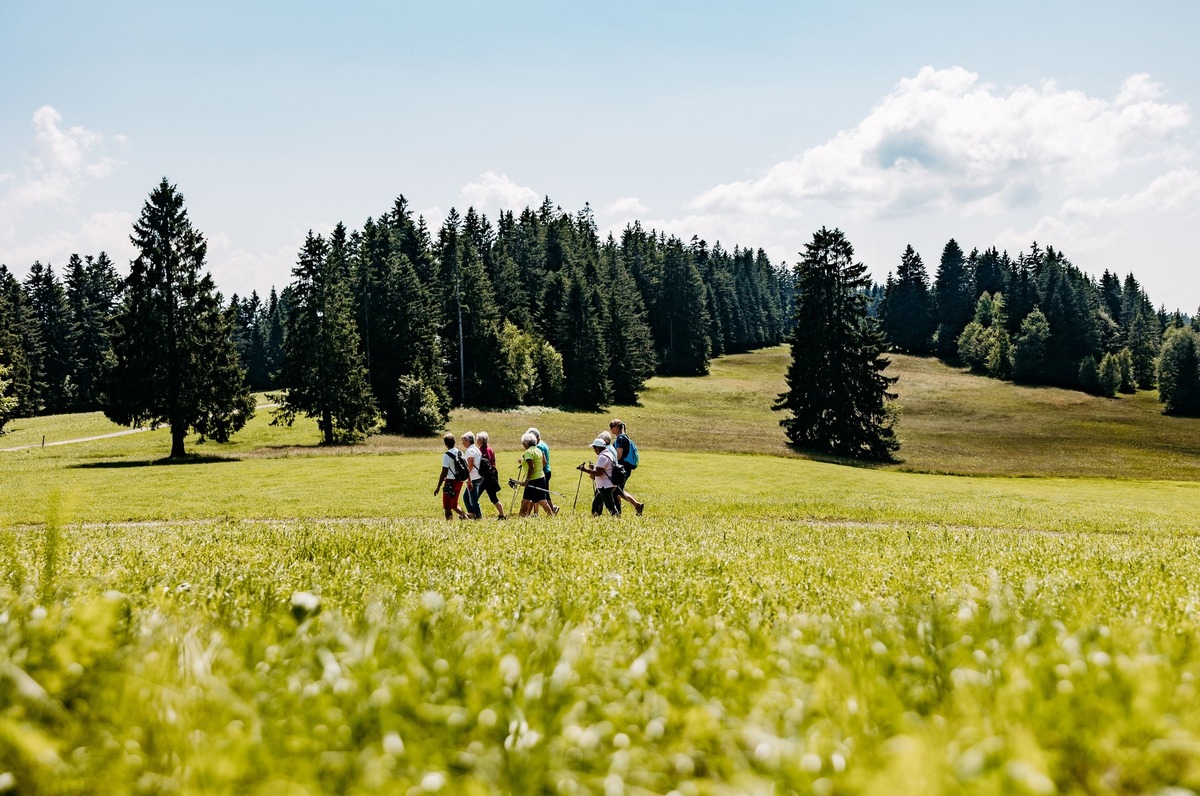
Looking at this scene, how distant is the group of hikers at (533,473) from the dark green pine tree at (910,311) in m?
154

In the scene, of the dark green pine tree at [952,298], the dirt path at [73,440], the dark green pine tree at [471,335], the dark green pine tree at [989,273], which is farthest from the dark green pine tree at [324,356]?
the dark green pine tree at [989,273]

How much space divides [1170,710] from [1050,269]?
531ft

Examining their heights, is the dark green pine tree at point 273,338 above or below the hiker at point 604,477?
above

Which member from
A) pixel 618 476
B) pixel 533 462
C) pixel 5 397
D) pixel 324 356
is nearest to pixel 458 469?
pixel 533 462

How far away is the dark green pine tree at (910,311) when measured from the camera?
534 ft

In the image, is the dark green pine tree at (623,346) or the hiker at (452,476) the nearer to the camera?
the hiker at (452,476)

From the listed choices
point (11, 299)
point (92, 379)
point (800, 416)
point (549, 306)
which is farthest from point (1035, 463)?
point (11, 299)

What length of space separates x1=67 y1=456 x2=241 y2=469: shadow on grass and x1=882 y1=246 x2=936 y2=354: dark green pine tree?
145287 millimetres

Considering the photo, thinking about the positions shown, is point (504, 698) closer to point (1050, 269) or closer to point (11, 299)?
point (11, 299)

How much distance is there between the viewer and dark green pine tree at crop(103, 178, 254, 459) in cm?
4828

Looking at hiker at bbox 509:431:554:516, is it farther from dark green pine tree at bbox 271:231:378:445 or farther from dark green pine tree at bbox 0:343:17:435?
dark green pine tree at bbox 0:343:17:435

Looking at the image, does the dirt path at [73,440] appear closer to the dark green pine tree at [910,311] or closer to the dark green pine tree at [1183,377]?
the dark green pine tree at [1183,377]

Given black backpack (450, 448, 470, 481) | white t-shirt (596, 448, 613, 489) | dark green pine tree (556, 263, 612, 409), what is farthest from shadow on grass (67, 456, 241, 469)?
dark green pine tree (556, 263, 612, 409)

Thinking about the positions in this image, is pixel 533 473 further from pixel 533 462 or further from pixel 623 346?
pixel 623 346
